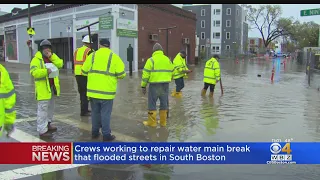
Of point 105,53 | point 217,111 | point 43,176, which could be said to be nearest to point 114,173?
point 43,176

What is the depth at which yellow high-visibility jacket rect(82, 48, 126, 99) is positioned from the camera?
214 inches

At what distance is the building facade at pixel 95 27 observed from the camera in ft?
74.5

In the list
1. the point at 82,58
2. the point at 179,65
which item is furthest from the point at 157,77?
the point at 179,65

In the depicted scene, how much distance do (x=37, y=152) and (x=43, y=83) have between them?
90.0 inches

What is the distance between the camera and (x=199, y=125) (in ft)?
23.0

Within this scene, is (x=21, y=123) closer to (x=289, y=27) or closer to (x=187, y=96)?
(x=187, y=96)

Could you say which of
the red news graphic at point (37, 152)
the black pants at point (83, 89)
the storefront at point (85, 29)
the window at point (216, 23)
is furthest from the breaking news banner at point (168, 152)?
the window at point (216, 23)

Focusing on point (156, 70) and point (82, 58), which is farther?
point (82, 58)

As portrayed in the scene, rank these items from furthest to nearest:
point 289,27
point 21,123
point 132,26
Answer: point 289,27 → point 132,26 → point 21,123

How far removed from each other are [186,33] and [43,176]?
30.5m

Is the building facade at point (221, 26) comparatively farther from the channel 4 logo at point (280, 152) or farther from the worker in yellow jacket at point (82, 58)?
the channel 4 logo at point (280, 152)

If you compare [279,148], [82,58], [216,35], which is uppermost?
[216,35]

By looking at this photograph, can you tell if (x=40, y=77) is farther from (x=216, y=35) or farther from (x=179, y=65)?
(x=216, y=35)

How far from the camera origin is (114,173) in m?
4.33
